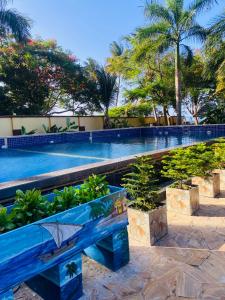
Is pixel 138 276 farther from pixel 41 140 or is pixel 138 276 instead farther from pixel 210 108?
pixel 210 108

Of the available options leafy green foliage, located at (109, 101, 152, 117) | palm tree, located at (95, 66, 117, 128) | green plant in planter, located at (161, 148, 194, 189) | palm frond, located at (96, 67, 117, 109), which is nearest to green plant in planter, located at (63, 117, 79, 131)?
palm tree, located at (95, 66, 117, 128)

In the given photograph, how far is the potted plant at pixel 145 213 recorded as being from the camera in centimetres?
322

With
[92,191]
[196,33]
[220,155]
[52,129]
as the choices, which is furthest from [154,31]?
[92,191]

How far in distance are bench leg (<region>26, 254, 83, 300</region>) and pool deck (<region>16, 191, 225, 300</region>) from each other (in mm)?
153

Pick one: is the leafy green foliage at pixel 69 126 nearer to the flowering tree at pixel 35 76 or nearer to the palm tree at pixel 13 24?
the flowering tree at pixel 35 76

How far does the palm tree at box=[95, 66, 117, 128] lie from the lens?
59.2 feet

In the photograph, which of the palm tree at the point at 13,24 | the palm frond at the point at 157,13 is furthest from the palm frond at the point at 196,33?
the palm tree at the point at 13,24

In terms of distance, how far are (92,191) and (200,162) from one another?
2723 millimetres

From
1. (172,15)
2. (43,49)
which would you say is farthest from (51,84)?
(172,15)

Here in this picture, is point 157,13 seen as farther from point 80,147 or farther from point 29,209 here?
point 29,209

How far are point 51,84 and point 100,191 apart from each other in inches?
713

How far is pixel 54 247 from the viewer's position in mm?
1974

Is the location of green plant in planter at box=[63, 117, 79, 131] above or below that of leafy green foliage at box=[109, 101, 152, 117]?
below

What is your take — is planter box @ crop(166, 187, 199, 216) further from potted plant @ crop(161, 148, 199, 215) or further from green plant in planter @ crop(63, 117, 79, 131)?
green plant in planter @ crop(63, 117, 79, 131)
